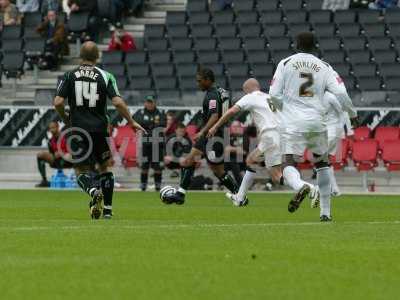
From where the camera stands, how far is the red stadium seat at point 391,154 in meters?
29.9

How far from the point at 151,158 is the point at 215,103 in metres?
9.72

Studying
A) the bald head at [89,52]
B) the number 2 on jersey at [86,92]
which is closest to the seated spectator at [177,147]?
the number 2 on jersey at [86,92]

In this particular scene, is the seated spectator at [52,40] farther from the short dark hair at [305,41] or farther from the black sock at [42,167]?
Result: the short dark hair at [305,41]

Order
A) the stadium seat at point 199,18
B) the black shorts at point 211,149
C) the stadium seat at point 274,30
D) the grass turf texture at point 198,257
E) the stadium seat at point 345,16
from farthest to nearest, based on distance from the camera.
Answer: the stadium seat at point 199,18 → the stadium seat at point 274,30 → the stadium seat at point 345,16 → the black shorts at point 211,149 → the grass turf texture at point 198,257

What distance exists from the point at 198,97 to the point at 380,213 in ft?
42.9

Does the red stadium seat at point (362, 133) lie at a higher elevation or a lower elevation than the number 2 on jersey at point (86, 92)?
lower

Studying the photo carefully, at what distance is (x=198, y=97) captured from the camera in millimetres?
32094

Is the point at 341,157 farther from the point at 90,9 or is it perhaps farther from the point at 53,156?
the point at 90,9

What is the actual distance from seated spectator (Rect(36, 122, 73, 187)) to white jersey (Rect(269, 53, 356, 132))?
1594 centimetres

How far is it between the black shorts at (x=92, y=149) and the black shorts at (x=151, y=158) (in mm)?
13693

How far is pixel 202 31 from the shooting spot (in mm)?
35219

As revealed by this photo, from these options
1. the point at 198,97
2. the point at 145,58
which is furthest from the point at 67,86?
the point at 145,58

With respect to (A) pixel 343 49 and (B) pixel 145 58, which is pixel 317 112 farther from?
(B) pixel 145 58

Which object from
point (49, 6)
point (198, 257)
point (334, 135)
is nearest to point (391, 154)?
point (334, 135)
